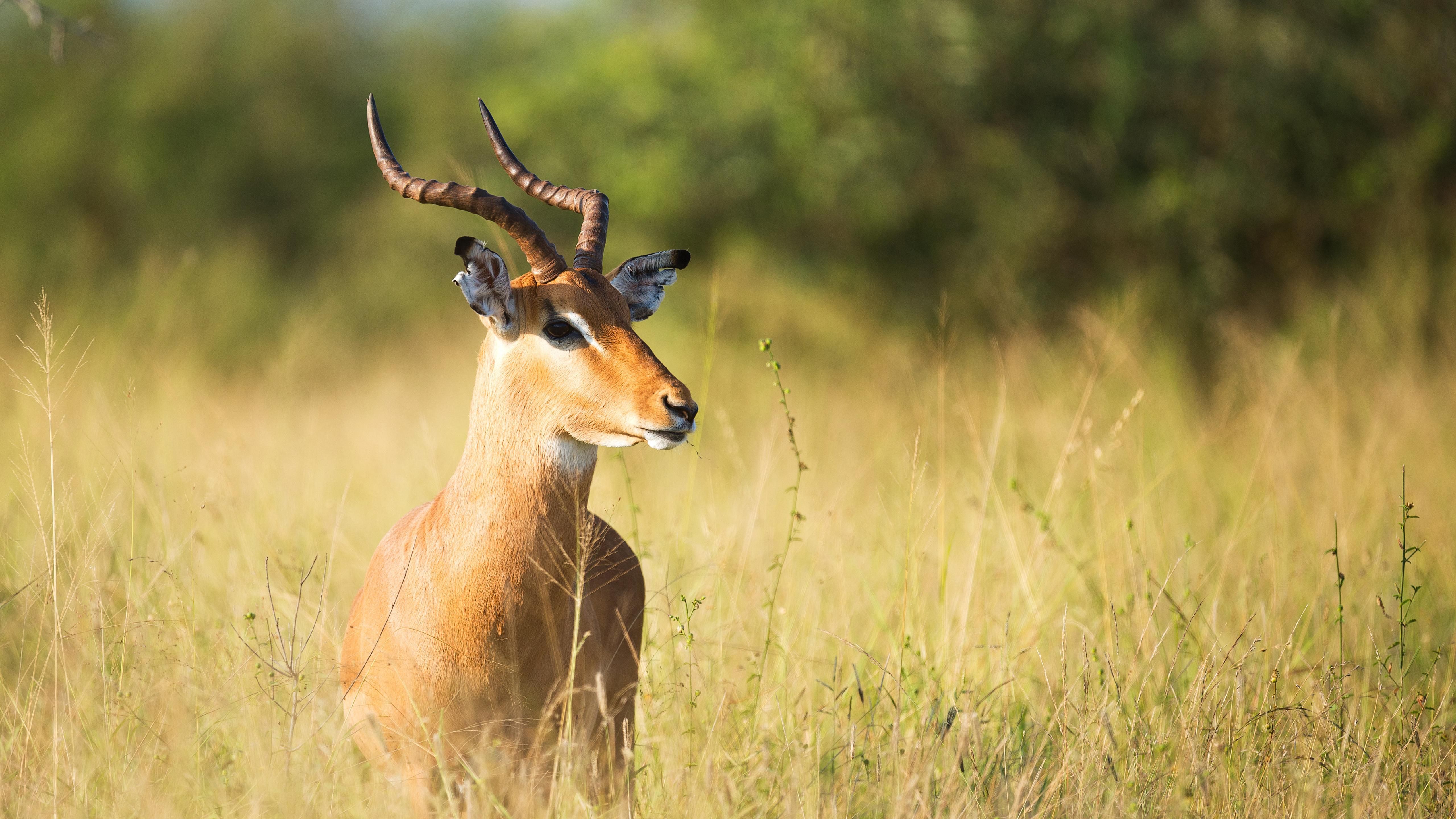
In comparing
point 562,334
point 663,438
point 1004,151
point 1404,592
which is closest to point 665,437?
point 663,438

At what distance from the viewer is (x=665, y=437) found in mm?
3525

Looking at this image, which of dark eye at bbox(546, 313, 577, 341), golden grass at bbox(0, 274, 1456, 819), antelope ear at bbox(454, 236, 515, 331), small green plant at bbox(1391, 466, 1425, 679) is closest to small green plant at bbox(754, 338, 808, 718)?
golden grass at bbox(0, 274, 1456, 819)

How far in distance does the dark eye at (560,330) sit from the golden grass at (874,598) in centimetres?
87

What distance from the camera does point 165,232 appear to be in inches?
752

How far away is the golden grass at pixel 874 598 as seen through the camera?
371 cm

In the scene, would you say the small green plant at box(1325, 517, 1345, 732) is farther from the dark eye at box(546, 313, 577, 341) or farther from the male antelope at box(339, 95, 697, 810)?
the dark eye at box(546, 313, 577, 341)

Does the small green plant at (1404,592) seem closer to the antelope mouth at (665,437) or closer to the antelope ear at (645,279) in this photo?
the antelope mouth at (665,437)

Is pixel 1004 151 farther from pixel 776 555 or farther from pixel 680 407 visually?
pixel 680 407

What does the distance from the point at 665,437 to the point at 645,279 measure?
97 centimetres

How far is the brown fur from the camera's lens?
353cm

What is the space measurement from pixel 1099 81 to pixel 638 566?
9.22 metres

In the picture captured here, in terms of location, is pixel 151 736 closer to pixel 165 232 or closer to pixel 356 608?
pixel 356 608

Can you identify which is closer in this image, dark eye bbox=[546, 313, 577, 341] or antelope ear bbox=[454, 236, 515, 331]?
antelope ear bbox=[454, 236, 515, 331]

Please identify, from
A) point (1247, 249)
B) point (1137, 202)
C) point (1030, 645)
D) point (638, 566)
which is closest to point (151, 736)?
point (638, 566)
